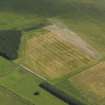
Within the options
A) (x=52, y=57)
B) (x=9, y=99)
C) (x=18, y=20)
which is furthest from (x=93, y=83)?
(x=18, y=20)

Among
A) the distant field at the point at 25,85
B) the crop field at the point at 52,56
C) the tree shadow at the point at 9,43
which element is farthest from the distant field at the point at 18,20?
the distant field at the point at 25,85

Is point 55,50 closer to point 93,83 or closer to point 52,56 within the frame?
point 52,56

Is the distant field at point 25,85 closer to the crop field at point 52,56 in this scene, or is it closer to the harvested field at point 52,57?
the crop field at point 52,56

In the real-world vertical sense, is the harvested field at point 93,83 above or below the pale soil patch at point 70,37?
below

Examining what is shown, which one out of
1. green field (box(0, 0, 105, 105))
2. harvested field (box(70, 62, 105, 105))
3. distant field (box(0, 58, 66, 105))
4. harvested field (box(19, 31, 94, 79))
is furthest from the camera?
harvested field (box(19, 31, 94, 79))

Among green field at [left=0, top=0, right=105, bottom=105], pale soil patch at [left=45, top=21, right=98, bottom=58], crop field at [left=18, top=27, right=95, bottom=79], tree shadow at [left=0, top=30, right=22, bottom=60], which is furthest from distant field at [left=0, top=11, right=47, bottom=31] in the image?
crop field at [left=18, top=27, right=95, bottom=79]

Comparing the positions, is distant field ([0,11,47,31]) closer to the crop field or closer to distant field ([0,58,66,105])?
the crop field

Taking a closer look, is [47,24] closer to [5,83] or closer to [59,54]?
[59,54]
